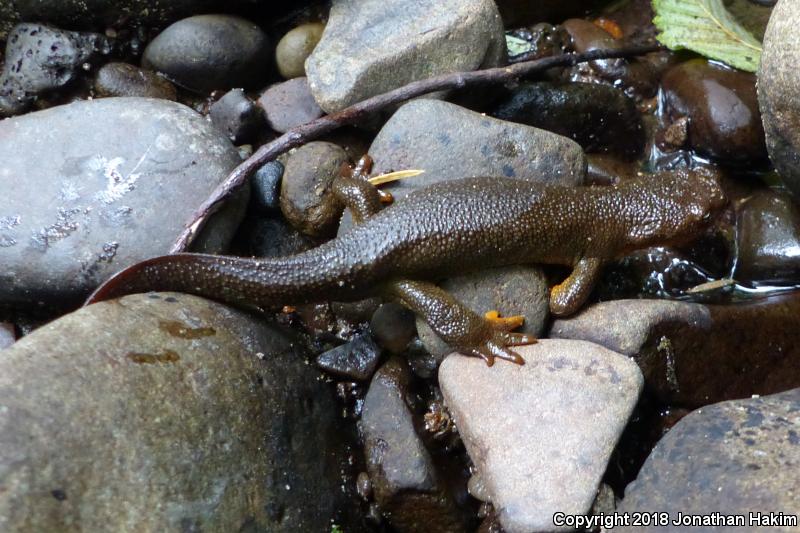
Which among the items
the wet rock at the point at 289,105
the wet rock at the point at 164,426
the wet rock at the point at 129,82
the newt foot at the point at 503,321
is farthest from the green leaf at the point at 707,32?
the wet rock at the point at 129,82

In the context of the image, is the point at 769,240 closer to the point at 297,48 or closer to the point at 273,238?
the point at 273,238

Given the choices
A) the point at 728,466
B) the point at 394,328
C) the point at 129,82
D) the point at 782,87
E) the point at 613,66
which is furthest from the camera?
the point at 613,66

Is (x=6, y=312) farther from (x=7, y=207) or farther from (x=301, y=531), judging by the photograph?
(x=301, y=531)

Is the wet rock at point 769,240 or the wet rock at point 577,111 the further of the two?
the wet rock at point 577,111

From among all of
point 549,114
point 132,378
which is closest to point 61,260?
point 132,378

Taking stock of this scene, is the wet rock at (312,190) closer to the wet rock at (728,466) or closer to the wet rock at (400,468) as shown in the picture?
the wet rock at (400,468)

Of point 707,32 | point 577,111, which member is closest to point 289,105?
point 577,111

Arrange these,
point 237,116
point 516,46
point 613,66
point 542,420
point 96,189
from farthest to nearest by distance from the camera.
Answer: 1. point 516,46
2. point 613,66
3. point 237,116
4. point 96,189
5. point 542,420
